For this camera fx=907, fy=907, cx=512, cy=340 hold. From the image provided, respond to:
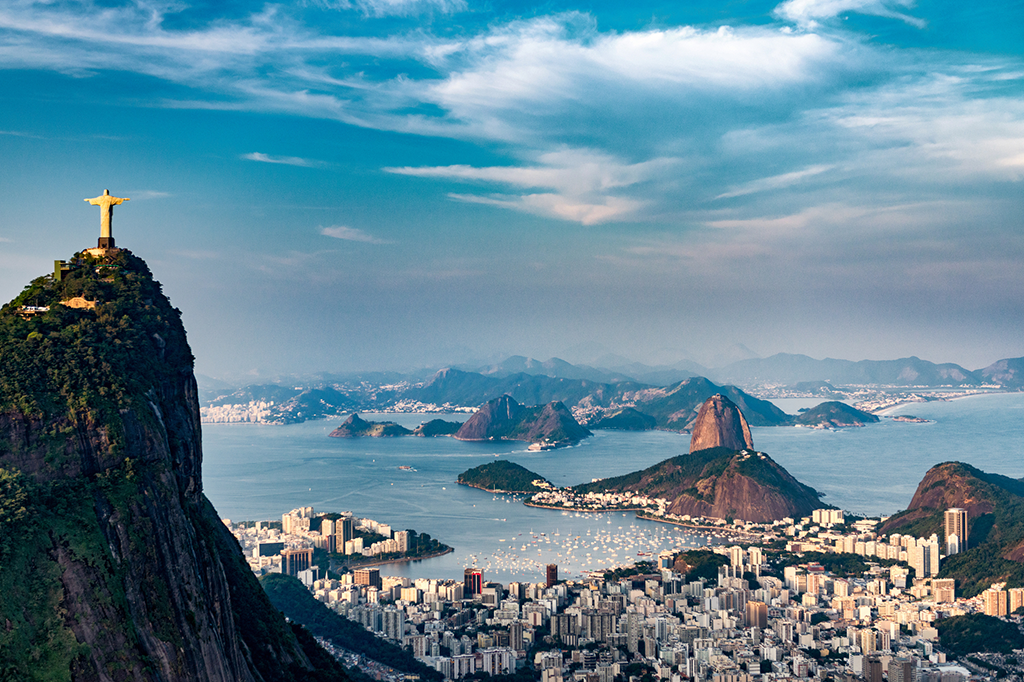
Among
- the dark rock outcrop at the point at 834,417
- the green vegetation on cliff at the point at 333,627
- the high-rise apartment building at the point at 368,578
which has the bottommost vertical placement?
the green vegetation on cliff at the point at 333,627

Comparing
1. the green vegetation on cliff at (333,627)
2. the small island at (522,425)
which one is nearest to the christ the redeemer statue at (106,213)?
the green vegetation on cliff at (333,627)

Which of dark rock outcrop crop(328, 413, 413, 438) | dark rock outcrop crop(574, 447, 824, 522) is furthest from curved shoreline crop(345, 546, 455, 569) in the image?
dark rock outcrop crop(328, 413, 413, 438)

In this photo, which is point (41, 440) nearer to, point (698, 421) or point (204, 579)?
point (204, 579)

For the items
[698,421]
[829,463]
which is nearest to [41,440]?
[698,421]

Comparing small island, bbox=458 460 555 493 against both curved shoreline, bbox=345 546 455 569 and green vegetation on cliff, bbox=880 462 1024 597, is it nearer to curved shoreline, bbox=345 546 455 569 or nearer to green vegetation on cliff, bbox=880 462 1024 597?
curved shoreline, bbox=345 546 455 569

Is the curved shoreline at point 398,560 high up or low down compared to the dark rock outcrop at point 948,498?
down

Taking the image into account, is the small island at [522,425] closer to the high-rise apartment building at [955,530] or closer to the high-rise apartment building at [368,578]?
the high-rise apartment building at [955,530]

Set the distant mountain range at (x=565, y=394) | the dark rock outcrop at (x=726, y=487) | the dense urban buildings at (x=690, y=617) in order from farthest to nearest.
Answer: the distant mountain range at (x=565, y=394) → the dark rock outcrop at (x=726, y=487) → the dense urban buildings at (x=690, y=617)
